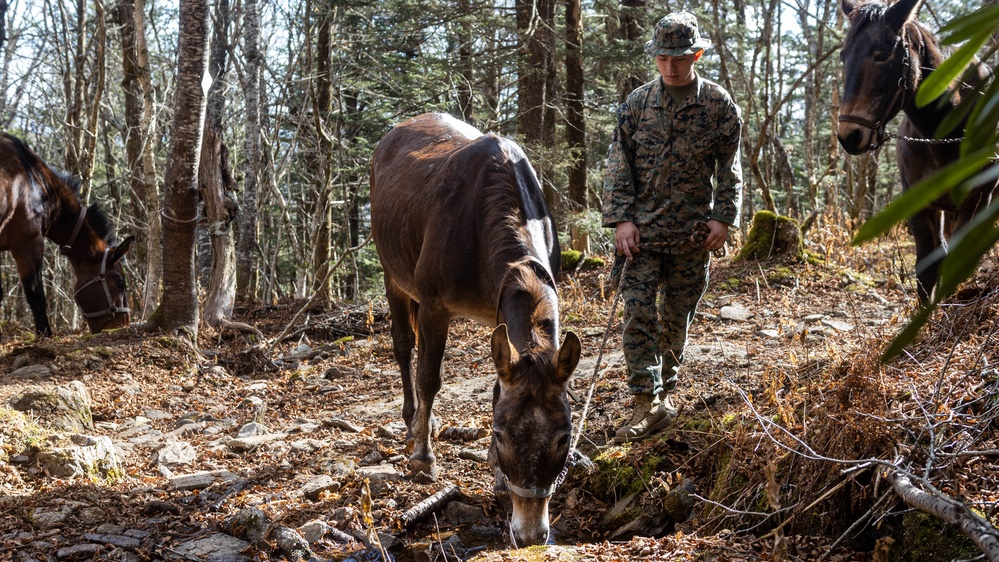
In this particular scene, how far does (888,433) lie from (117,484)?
14.9ft

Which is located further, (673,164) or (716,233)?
(673,164)

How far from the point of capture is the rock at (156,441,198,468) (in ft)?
18.2

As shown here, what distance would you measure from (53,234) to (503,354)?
10.2 meters

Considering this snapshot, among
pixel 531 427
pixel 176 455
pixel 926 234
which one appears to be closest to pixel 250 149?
pixel 176 455

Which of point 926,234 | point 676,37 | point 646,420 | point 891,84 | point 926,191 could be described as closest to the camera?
point 926,191

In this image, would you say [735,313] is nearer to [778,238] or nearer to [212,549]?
[778,238]

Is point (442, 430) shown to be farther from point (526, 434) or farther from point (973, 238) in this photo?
point (973, 238)

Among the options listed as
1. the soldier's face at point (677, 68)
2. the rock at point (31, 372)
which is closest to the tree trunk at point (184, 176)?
the rock at point (31, 372)

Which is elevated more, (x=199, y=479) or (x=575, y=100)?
(x=575, y=100)

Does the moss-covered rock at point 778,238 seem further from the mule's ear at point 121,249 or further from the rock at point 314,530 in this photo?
the mule's ear at point 121,249

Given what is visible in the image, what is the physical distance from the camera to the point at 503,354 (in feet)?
12.0

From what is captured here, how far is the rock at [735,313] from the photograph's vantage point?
7804 mm

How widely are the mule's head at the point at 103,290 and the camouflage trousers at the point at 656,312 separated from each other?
29.1 feet

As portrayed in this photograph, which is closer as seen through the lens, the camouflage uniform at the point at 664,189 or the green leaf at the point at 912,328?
the green leaf at the point at 912,328
